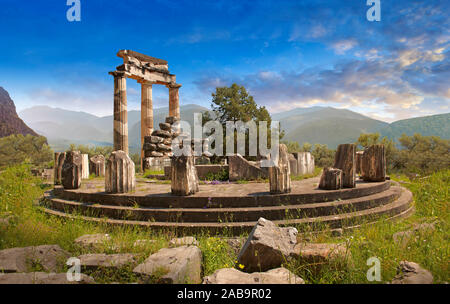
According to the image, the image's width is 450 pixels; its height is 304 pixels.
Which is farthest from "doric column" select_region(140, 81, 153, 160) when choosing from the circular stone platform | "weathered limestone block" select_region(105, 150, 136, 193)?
"weathered limestone block" select_region(105, 150, 136, 193)

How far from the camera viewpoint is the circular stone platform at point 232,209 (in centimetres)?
495

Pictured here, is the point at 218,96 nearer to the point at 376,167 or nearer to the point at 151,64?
the point at 151,64

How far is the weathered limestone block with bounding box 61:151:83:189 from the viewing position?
7.09 m

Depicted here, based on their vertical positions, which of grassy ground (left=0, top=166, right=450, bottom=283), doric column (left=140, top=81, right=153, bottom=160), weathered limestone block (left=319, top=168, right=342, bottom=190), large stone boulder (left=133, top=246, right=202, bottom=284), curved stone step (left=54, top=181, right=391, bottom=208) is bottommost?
grassy ground (left=0, top=166, right=450, bottom=283)

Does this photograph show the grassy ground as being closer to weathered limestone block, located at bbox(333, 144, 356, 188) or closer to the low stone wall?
weathered limestone block, located at bbox(333, 144, 356, 188)

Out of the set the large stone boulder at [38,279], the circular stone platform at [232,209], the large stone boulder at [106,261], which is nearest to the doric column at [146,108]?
the circular stone platform at [232,209]

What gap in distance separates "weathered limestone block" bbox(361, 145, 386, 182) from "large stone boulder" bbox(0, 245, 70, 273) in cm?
822

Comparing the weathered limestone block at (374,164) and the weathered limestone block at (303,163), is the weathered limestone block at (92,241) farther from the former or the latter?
the weathered limestone block at (303,163)

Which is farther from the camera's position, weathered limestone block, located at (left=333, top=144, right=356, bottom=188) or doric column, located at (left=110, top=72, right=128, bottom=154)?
doric column, located at (left=110, top=72, right=128, bottom=154)

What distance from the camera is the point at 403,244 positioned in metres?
3.59

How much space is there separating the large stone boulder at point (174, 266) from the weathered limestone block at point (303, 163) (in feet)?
24.8

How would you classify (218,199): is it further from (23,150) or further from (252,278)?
(23,150)

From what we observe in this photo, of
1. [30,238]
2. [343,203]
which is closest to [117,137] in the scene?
[30,238]

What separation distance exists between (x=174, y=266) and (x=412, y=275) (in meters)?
2.46
